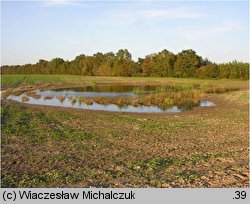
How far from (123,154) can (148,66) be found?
93.4 metres

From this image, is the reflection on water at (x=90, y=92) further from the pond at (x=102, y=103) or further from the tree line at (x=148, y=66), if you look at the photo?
the tree line at (x=148, y=66)

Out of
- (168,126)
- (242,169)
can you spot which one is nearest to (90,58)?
(168,126)


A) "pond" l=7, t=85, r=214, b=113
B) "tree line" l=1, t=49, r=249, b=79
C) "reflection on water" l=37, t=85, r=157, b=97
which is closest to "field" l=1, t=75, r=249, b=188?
"pond" l=7, t=85, r=214, b=113

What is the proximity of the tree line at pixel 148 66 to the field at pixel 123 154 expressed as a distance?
7230 cm

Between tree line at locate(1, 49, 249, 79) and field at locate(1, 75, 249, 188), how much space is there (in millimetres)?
72297

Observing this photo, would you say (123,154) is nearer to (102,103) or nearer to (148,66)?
(102,103)

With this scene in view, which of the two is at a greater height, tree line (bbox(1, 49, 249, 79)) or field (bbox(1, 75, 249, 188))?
tree line (bbox(1, 49, 249, 79))

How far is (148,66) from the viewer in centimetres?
10444

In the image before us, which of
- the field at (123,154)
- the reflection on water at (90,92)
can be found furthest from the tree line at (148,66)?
the field at (123,154)

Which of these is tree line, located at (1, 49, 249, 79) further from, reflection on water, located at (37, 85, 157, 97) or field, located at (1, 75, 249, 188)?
field, located at (1, 75, 249, 188)

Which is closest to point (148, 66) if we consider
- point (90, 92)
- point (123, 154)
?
point (90, 92)

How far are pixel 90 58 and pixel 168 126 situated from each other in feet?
364

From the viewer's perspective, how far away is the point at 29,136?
15.3 metres

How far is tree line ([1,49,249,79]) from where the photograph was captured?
89438mm
